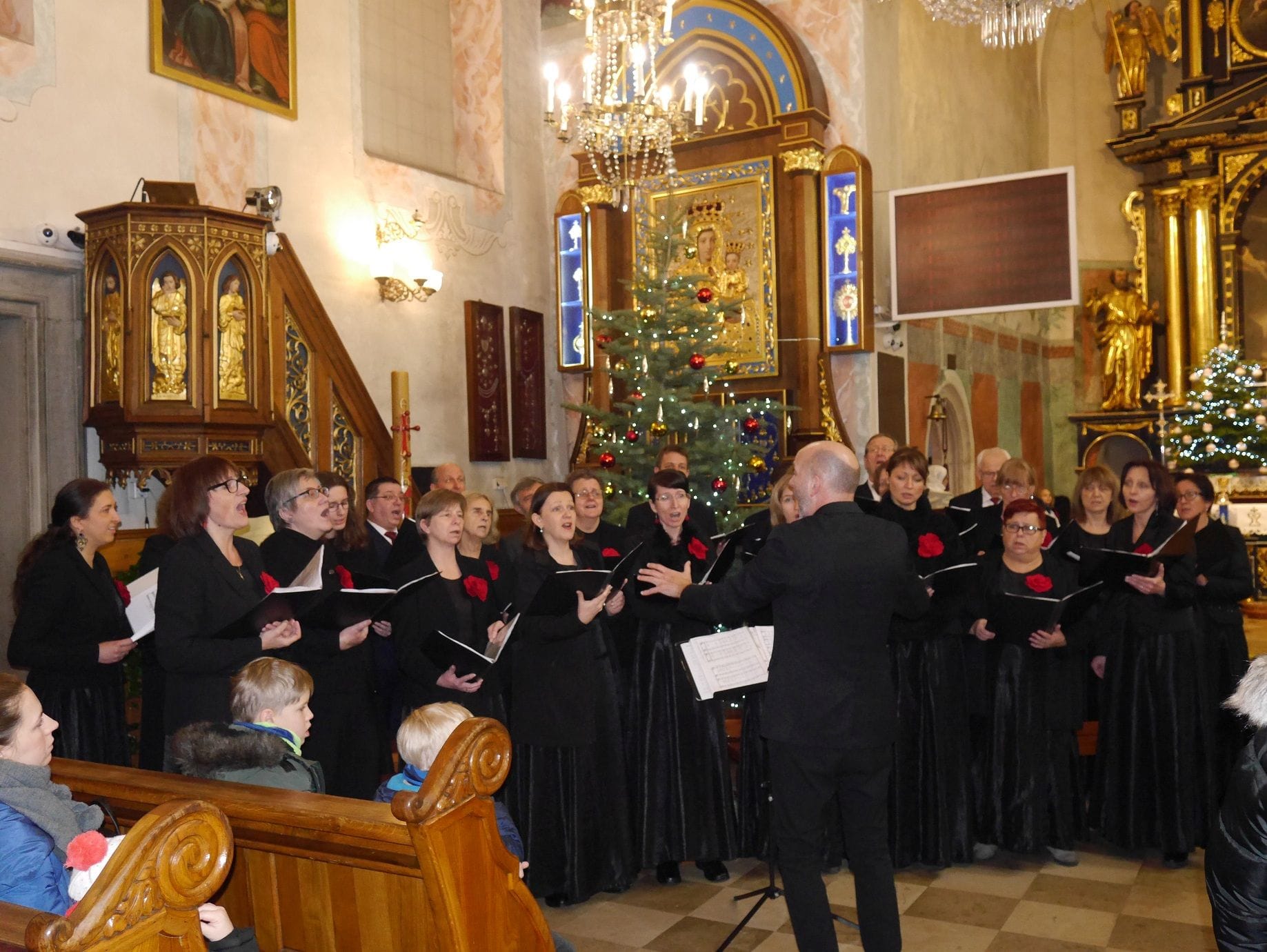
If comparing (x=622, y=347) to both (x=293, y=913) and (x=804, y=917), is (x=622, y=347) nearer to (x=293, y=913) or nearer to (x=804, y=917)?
(x=804, y=917)

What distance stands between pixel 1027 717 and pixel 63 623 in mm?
3797

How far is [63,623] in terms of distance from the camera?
4.34 metres

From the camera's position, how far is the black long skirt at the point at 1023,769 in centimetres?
476

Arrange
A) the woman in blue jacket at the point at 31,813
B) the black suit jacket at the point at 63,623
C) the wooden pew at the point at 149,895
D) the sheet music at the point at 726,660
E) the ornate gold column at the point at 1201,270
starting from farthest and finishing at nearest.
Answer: the ornate gold column at the point at 1201,270
the black suit jacket at the point at 63,623
the sheet music at the point at 726,660
the woman in blue jacket at the point at 31,813
the wooden pew at the point at 149,895

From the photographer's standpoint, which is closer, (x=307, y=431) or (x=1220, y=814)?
(x=1220, y=814)

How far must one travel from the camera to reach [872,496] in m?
6.27

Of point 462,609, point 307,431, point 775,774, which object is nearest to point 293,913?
point 775,774

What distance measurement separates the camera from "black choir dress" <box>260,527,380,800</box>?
4309 millimetres

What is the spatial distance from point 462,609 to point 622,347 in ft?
14.6

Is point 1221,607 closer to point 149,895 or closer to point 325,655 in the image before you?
point 325,655

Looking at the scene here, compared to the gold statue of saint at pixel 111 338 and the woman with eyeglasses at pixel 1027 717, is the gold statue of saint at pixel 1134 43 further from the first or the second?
the gold statue of saint at pixel 111 338

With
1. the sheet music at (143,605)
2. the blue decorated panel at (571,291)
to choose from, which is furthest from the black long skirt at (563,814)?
the blue decorated panel at (571,291)

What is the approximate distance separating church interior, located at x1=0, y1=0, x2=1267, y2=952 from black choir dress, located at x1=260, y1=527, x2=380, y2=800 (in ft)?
3.41

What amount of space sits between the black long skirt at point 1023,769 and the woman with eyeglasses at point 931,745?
0.11 metres
